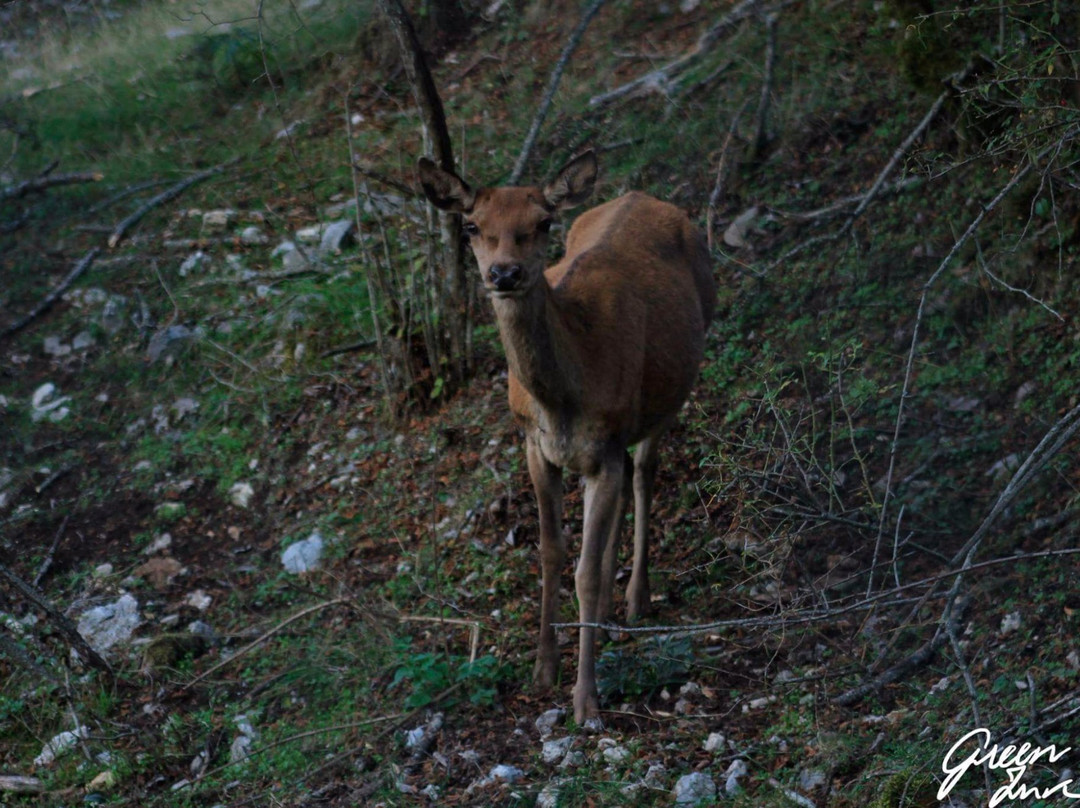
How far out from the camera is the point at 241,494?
28.2ft

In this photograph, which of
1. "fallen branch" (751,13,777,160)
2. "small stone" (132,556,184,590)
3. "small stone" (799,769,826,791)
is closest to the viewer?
"small stone" (799,769,826,791)

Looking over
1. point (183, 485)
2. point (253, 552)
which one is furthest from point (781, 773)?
point (183, 485)

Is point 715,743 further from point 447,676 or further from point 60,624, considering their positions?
point 60,624

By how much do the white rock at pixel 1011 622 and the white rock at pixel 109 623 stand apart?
4.83 m

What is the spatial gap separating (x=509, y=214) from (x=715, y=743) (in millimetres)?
2473

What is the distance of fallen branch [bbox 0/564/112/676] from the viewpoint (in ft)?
21.7

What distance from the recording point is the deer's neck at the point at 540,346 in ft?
18.6

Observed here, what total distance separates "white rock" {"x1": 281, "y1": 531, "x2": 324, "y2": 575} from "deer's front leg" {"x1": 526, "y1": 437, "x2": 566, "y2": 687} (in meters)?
2.02

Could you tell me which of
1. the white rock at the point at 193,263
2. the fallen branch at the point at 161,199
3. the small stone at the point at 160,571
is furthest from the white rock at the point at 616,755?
the fallen branch at the point at 161,199

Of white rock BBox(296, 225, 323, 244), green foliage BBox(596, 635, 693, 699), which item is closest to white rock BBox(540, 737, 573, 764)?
green foliage BBox(596, 635, 693, 699)

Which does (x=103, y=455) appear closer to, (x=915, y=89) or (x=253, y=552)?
(x=253, y=552)

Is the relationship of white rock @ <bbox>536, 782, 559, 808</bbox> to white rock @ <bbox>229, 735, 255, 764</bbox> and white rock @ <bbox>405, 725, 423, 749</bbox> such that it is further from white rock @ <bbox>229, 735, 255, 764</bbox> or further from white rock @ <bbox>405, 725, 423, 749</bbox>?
white rock @ <bbox>229, 735, 255, 764</bbox>

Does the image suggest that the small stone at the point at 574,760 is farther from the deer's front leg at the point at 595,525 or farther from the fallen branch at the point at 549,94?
the fallen branch at the point at 549,94

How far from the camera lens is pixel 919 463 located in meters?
6.77
